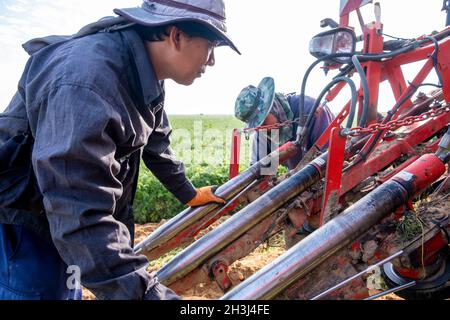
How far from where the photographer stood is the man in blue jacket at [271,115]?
3969 mm

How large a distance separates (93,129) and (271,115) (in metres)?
3.11

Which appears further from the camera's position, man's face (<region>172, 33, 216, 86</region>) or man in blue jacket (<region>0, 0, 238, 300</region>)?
man's face (<region>172, 33, 216, 86</region>)

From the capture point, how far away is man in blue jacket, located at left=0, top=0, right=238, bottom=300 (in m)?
1.19

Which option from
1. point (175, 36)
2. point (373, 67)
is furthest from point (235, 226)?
point (373, 67)

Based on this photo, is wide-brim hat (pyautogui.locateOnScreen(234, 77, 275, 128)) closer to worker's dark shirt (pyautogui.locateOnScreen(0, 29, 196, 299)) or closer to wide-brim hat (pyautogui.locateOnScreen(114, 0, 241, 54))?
wide-brim hat (pyautogui.locateOnScreen(114, 0, 241, 54))

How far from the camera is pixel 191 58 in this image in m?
1.60

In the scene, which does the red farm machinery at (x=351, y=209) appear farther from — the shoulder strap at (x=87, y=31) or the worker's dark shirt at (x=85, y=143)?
the shoulder strap at (x=87, y=31)

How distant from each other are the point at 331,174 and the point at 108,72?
1538mm

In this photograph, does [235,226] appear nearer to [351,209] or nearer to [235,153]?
[351,209]

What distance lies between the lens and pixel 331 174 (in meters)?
2.26

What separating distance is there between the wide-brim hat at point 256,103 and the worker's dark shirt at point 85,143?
262 centimetres

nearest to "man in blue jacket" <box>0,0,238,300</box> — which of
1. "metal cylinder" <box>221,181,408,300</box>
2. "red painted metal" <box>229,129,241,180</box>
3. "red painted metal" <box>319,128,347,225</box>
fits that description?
"metal cylinder" <box>221,181,408,300</box>

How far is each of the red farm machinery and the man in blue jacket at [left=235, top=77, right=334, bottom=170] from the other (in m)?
0.52

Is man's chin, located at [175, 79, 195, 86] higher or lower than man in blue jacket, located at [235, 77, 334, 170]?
higher
